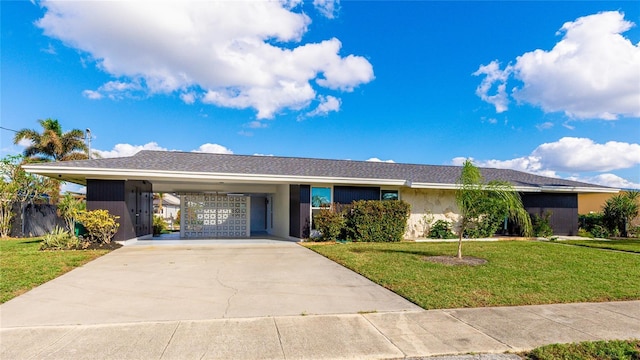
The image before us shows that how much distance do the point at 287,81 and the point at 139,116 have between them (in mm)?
9868

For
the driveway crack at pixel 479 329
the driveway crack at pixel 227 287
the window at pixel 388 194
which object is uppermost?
the window at pixel 388 194

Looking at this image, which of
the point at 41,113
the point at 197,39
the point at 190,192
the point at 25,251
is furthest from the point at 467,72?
the point at 41,113

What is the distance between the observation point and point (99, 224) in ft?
41.5

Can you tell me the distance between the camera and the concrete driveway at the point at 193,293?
5266mm

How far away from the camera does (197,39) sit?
520 inches

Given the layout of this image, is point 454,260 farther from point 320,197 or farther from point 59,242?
point 59,242

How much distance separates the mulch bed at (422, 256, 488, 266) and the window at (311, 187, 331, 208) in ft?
20.1

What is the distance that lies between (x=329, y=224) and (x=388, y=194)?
399 cm

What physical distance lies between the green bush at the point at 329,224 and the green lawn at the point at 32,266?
780 cm

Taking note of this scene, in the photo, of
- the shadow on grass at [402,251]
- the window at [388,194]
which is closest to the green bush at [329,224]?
the shadow on grass at [402,251]

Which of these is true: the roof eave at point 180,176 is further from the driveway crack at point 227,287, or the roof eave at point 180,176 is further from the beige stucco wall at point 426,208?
the driveway crack at point 227,287

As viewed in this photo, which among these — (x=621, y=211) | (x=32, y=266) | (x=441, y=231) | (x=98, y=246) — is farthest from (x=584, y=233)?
(x=32, y=266)

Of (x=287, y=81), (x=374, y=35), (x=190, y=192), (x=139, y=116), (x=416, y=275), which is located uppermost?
(x=374, y=35)

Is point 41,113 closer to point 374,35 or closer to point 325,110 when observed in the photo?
point 325,110
